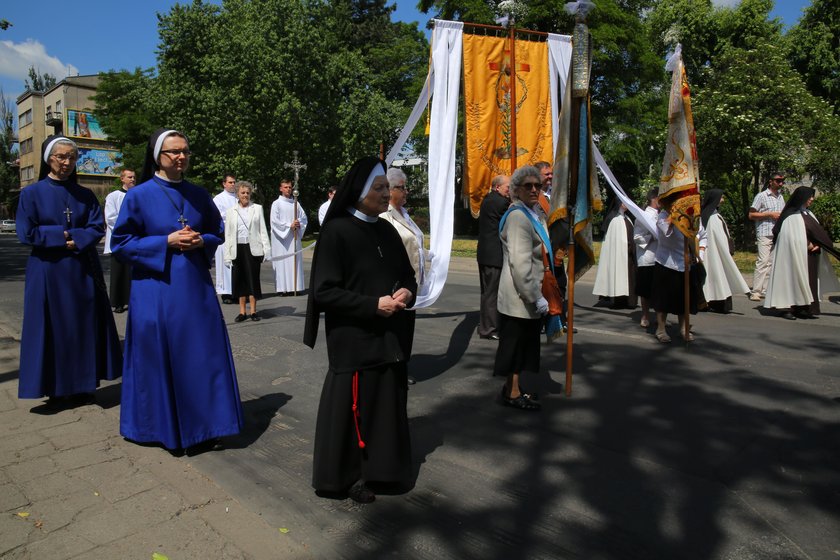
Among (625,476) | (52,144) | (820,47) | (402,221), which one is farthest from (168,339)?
(820,47)

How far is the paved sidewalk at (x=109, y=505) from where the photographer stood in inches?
121

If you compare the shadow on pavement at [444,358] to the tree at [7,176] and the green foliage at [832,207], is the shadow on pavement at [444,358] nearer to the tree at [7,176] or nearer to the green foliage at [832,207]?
the green foliage at [832,207]

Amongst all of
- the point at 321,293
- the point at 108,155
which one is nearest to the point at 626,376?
the point at 321,293

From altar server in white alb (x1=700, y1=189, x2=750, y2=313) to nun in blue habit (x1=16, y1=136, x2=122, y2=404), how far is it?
26.0ft

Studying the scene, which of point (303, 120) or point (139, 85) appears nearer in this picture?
point (303, 120)

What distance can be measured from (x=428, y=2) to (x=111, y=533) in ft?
105

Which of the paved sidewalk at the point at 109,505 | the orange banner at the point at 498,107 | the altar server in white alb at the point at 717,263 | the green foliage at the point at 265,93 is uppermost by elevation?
the green foliage at the point at 265,93

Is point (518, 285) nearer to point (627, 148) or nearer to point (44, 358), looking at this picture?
point (44, 358)

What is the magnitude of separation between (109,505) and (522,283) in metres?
3.07

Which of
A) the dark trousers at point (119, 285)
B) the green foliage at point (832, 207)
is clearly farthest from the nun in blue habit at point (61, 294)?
the green foliage at point (832, 207)

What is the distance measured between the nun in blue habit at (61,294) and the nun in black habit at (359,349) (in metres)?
2.71

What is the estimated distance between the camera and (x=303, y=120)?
32.3m

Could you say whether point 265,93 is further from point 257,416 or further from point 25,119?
point 25,119

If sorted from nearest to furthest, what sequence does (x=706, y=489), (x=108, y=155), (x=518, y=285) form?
(x=706, y=489)
(x=518, y=285)
(x=108, y=155)
